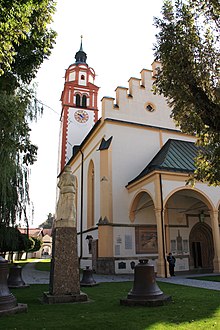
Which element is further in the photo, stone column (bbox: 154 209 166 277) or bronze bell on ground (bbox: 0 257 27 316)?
stone column (bbox: 154 209 166 277)

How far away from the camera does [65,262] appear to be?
8.34m

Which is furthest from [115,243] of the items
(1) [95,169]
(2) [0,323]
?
(2) [0,323]

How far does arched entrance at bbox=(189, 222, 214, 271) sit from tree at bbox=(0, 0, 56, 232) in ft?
38.6

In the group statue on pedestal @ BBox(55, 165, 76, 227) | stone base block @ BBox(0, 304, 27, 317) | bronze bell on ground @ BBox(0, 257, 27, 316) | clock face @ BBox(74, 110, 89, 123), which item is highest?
clock face @ BBox(74, 110, 89, 123)

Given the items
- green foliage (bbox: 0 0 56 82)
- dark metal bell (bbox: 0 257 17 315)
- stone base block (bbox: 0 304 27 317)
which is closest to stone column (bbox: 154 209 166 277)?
stone base block (bbox: 0 304 27 317)

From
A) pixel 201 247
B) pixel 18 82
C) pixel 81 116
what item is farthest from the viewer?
pixel 81 116

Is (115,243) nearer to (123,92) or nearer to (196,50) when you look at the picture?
(123,92)

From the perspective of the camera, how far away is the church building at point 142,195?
17.4 m

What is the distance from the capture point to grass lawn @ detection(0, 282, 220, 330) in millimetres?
5348

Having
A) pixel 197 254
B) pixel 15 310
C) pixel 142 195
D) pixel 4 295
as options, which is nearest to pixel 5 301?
pixel 4 295

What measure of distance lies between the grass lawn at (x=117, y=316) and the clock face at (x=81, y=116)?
28.2 meters

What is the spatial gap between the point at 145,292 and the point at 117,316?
5.23 ft

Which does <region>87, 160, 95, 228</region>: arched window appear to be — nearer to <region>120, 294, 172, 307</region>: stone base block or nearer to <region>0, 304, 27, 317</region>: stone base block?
<region>120, 294, 172, 307</region>: stone base block

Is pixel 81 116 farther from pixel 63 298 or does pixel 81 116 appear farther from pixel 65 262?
pixel 63 298
